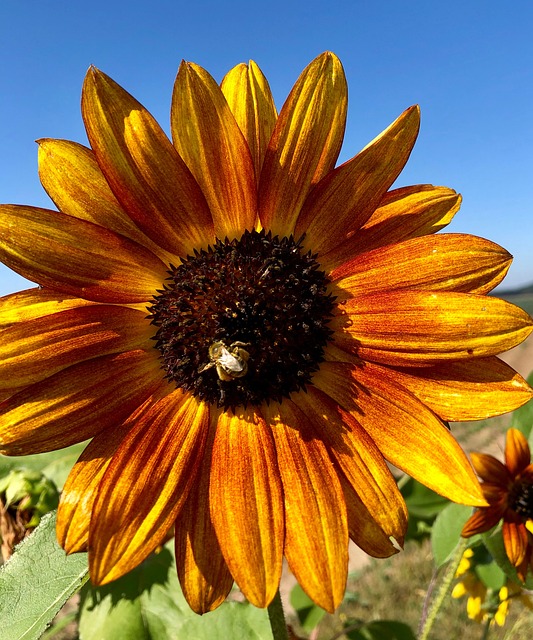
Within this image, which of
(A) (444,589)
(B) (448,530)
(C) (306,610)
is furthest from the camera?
(C) (306,610)

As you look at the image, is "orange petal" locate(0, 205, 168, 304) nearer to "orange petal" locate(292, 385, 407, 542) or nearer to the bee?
the bee

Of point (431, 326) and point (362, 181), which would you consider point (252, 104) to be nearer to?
point (362, 181)

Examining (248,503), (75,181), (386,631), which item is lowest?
(386,631)

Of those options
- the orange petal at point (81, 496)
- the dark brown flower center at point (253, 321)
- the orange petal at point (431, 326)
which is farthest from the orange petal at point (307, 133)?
the orange petal at point (81, 496)

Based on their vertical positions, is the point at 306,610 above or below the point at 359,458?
below

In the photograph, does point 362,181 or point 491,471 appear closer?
point 362,181

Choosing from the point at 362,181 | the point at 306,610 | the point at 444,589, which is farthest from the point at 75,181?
the point at 306,610

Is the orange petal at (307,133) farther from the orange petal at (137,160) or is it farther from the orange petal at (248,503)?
the orange petal at (248,503)

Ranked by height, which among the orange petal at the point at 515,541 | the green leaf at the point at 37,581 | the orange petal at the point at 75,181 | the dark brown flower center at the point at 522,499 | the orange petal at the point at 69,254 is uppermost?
the orange petal at the point at 75,181
